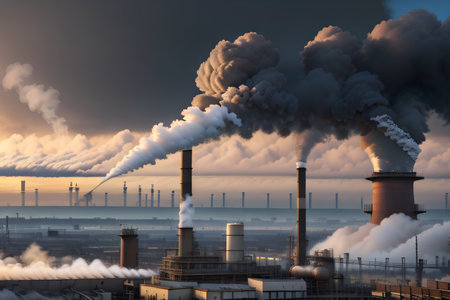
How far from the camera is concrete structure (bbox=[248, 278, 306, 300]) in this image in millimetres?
87250

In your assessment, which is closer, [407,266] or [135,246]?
[135,246]

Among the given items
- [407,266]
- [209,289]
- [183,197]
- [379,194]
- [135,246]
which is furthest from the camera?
[407,266]

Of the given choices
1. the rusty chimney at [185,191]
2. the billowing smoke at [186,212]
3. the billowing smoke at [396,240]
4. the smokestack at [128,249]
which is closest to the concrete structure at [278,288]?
the rusty chimney at [185,191]

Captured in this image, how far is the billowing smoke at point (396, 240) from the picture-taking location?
4978 inches

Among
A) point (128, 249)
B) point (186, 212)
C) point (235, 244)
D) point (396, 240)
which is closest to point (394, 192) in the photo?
point (396, 240)

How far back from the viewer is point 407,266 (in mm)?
135000

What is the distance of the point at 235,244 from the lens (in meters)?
99.8

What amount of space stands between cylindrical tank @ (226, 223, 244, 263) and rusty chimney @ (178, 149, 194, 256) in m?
5.82

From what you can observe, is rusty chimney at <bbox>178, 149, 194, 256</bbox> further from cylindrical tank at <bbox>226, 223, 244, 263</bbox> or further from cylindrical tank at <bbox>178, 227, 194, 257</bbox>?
cylindrical tank at <bbox>226, 223, 244, 263</bbox>

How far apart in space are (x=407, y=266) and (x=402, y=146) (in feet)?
80.2

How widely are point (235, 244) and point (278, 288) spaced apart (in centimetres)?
1349

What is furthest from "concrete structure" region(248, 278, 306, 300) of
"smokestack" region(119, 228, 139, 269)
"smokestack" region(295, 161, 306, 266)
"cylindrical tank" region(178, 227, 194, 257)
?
"smokestack" region(119, 228, 139, 269)

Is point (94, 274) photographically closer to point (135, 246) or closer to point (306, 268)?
point (135, 246)

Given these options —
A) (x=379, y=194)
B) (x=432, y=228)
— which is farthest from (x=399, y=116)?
(x=432, y=228)
